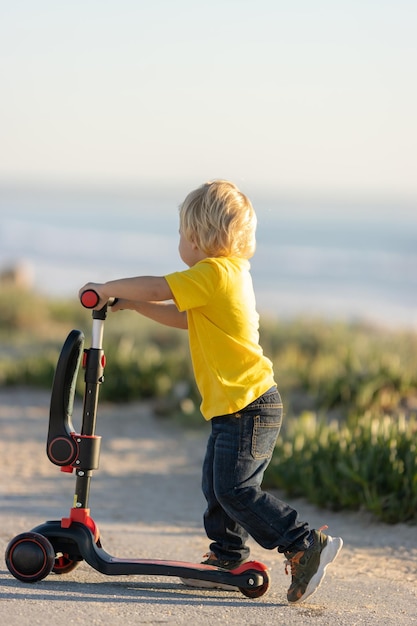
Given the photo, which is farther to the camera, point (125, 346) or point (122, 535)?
point (125, 346)

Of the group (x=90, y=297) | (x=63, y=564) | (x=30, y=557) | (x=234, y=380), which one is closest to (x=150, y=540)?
(x=63, y=564)

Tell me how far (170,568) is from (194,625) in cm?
46

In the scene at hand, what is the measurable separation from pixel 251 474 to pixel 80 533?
0.78 metres

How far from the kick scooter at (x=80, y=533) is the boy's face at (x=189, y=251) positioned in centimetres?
38

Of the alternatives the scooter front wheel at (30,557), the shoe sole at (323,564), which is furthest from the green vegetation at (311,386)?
the scooter front wheel at (30,557)

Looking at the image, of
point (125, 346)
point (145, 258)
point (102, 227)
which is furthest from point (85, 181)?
point (125, 346)

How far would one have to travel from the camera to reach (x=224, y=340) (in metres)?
4.30

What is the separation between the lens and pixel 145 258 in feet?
133

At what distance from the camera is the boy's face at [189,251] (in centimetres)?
438

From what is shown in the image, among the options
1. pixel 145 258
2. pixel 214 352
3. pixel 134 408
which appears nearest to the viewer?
pixel 214 352

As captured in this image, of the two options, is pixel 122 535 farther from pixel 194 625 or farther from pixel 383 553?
pixel 194 625

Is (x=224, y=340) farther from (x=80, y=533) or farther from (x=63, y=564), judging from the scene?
(x=63, y=564)

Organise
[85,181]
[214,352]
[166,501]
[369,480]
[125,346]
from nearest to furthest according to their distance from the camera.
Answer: [214,352]
[369,480]
[166,501]
[125,346]
[85,181]

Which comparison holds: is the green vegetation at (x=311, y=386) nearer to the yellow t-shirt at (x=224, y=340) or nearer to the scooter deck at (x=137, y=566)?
the scooter deck at (x=137, y=566)
